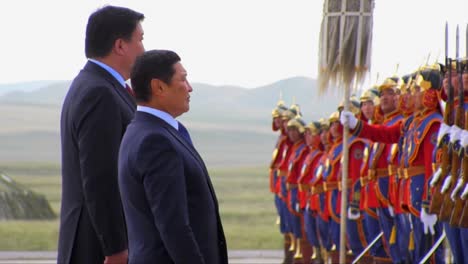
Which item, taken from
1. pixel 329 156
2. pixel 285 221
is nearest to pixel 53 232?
pixel 285 221

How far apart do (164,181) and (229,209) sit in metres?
21.9

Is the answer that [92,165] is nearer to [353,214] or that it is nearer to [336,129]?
[353,214]

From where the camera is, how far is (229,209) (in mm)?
26391

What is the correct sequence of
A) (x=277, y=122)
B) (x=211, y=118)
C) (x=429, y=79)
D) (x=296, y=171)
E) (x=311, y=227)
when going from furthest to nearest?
1. (x=211, y=118)
2. (x=277, y=122)
3. (x=296, y=171)
4. (x=311, y=227)
5. (x=429, y=79)

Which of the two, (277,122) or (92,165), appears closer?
(92,165)

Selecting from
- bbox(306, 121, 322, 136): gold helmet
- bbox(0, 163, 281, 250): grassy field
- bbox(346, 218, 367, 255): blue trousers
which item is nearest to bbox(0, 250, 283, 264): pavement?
bbox(0, 163, 281, 250): grassy field

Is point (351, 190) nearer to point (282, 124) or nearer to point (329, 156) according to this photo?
point (329, 156)

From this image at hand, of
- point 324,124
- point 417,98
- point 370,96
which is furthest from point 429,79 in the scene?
point 324,124

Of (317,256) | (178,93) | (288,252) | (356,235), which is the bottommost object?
(288,252)

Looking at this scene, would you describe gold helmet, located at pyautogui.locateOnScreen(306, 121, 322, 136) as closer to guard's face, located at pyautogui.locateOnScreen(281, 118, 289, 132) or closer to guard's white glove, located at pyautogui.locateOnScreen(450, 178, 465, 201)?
guard's face, located at pyautogui.locateOnScreen(281, 118, 289, 132)

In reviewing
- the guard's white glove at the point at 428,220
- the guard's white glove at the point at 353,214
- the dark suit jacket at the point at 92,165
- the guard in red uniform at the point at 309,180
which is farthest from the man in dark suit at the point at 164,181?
the guard in red uniform at the point at 309,180

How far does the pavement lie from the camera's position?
16594mm

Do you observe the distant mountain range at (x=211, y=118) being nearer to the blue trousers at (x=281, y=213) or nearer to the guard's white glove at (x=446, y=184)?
the blue trousers at (x=281, y=213)

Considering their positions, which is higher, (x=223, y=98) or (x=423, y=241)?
(x=423, y=241)
